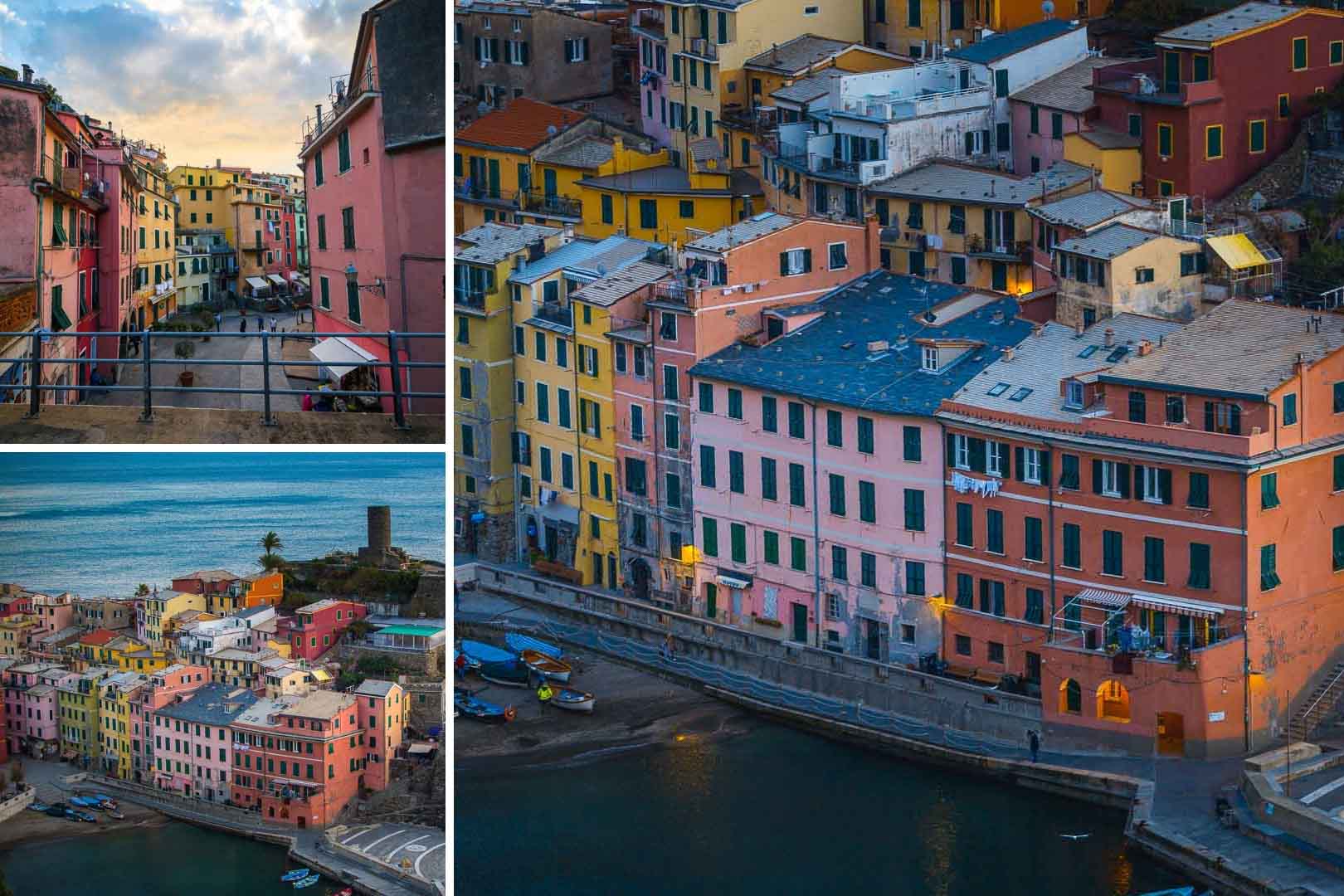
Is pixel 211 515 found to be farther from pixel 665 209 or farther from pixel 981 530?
pixel 665 209

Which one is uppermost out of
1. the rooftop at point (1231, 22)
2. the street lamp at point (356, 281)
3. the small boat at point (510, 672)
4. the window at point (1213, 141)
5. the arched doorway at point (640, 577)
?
the rooftop at point (1231, 22)

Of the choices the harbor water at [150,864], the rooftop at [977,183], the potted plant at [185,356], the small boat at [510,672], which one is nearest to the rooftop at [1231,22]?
the rooftop at [977,183]

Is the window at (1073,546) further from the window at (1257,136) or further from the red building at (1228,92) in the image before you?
the window at (1257,136)

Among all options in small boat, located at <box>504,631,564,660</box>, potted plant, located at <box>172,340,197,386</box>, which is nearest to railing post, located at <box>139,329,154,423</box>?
potted plant, located at <box>172,340,197,386</box>

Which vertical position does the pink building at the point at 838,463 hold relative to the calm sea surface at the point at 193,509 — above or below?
below

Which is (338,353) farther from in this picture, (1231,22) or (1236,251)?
(1231,22)

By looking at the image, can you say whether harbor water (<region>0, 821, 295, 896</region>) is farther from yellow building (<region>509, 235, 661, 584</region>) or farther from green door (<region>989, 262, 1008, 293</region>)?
green door (<region>989, 262, 1008, 293</region>)

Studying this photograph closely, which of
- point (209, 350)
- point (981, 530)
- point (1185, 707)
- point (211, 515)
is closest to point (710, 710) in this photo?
point (981, 530)
